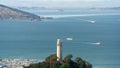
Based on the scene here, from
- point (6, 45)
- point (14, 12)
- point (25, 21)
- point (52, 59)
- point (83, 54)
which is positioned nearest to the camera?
point (52, 59)

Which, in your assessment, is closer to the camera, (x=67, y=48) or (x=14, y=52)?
(x=14, y=52)

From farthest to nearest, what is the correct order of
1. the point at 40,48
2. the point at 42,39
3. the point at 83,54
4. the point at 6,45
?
the point at 42,39 < the point at 6,45 < the point at 40,48 < the point at 83,54

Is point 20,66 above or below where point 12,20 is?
below

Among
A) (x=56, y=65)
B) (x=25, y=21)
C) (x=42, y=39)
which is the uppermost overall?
(x=25, y=21)

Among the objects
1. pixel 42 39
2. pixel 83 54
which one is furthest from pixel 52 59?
pixel 42 39

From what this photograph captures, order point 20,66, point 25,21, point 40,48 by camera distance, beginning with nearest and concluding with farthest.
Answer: point 20,66 → point 40,48 → point 25,21

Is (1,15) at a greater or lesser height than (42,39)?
greater

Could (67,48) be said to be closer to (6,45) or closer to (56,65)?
(6,45)

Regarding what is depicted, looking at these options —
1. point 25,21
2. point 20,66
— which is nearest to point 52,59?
point 20,66

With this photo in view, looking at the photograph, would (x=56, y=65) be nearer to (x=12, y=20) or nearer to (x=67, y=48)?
(x=67, y=48)
